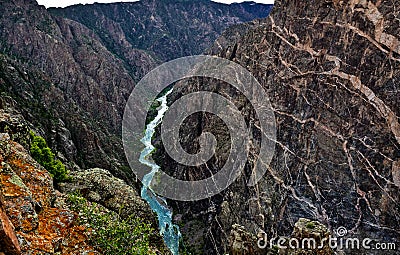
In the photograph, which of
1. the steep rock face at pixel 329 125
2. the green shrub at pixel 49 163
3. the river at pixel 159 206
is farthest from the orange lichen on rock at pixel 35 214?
the steep rock face at pixel 329 125

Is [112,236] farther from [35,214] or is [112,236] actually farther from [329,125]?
[329,125]

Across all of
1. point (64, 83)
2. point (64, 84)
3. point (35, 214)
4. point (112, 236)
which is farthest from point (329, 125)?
point (64, 83)

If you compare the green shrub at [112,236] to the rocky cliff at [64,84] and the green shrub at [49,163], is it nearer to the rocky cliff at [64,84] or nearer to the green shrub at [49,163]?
the green shrub at [49,163]

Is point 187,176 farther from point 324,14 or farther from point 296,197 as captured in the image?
point 324,14

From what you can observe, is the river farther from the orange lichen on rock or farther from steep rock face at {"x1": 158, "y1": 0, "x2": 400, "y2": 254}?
the orange lichen on rock

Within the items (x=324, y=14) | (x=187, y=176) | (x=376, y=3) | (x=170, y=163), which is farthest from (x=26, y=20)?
(x=376, y=3)

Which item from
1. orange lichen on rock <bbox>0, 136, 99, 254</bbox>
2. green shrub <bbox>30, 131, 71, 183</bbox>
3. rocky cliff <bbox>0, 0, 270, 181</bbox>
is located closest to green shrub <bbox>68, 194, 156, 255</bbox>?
orange lichen on rock <bbox>0, 136, 99, 254</bbox>
